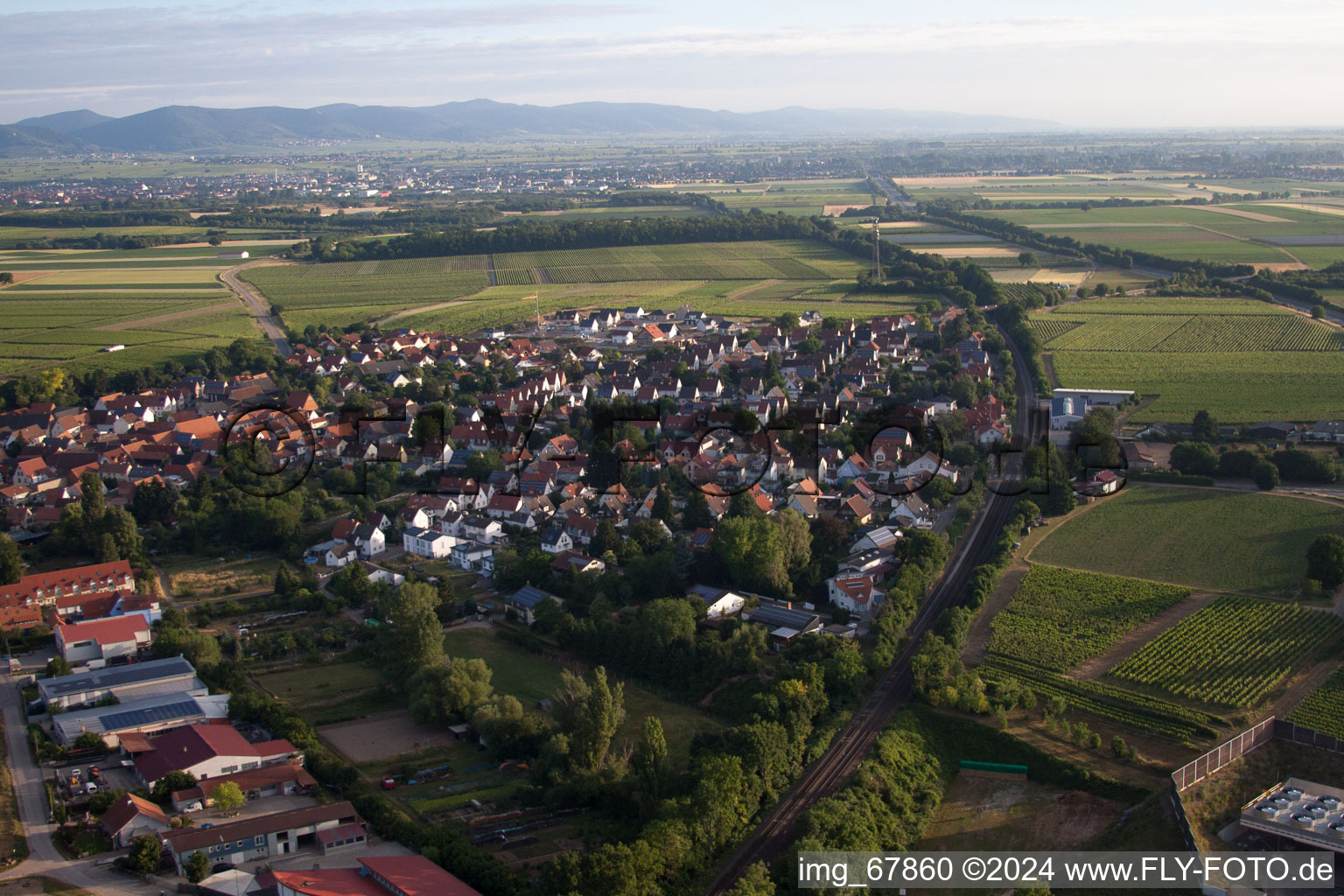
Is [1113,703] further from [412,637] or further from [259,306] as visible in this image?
[259,306]

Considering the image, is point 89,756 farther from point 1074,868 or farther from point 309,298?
point 309,298

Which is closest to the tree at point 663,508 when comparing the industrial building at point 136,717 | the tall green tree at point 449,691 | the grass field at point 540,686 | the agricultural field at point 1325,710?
the grass field at point 540,686

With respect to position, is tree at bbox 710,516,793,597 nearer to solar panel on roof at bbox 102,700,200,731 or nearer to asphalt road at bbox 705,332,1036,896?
asphalt road at bbox 705,332,1036,896

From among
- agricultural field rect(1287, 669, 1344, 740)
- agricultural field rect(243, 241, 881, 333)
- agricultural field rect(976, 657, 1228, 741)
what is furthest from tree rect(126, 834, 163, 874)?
agricultural field rect(243, 241, 881, 333)

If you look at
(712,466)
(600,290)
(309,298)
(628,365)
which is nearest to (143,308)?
(309,298)

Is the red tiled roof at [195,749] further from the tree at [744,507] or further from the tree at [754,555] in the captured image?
the tree at [744,507]

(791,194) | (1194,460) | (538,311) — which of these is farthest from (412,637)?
(791,194)
